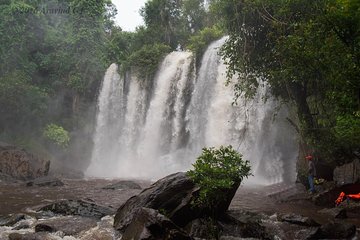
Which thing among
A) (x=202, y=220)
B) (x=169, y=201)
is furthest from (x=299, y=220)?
(x=169, y=201)

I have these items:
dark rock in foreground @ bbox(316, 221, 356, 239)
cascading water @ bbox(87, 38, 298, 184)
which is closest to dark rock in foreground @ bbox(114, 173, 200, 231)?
dark rock in foreground @ bbox(316, 221, 356, 239)

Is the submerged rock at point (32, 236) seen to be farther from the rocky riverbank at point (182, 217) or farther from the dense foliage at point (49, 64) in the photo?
the dense foliage at point (49, 64)

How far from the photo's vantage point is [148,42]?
155ft

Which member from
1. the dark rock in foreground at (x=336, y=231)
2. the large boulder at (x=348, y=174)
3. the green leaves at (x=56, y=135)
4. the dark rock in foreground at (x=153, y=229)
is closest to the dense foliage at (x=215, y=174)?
the dark rock in foreground at (x=153, y=229)

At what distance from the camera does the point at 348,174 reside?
17062 millimetres

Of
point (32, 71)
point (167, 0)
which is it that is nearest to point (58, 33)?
point (32, 71)

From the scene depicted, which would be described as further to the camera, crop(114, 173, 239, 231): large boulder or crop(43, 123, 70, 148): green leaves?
crop(43, 123, 70, 148): green leaves

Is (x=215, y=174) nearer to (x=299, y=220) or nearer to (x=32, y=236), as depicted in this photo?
(x=299, y=220)

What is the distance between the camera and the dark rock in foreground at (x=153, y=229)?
31.2ft

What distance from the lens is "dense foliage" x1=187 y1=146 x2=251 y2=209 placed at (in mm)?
10992

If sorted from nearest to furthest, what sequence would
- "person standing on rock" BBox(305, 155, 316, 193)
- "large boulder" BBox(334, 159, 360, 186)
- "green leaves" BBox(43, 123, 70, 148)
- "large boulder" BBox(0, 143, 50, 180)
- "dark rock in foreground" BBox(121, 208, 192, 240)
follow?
"dark rock in foreground" BBox(121, 208, 192, 240) < "large boulder" BBox(334, 159, 360, 186) < "person standing on rock" BBox(305, 155, 316, 193) < "large boulder" BBox(0, 143, 50, 180) < "green leaves" BBox(43, 123, 70, 148)

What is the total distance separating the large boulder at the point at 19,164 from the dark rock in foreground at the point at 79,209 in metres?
14.8

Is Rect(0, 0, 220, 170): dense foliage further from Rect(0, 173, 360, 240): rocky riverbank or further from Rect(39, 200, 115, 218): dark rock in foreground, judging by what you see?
Rect(39, 200, 115, 218): dark rock in foreground

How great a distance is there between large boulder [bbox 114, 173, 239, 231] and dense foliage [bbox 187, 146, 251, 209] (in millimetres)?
330
